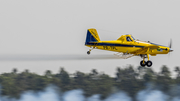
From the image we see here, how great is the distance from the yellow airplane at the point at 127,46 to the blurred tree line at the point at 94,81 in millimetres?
45234

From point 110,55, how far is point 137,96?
47.2 meters

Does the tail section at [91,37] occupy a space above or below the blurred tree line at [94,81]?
above

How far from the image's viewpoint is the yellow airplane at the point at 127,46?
5028 cm

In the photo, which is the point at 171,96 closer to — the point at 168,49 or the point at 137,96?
the point at 137,96

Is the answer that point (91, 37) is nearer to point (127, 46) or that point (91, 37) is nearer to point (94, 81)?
point (127, 46)

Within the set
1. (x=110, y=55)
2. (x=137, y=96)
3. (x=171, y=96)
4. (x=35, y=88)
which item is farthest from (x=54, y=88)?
(x=110, y=55)

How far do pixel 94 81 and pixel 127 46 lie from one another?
202ft

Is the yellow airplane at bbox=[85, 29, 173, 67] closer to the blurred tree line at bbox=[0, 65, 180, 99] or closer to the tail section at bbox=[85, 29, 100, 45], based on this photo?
the tail section at bbox=[85, 29, 100, 45]

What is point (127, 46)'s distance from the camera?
5088 centimetres

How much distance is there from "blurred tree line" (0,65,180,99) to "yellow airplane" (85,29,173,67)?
148 feet

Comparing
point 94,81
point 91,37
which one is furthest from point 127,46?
point 94,81

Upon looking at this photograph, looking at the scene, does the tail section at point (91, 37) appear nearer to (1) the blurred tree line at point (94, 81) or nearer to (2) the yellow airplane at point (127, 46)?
(2) the yellow airplane at point (127, 46)

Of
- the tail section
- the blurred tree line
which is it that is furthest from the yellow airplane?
the blurred tree line

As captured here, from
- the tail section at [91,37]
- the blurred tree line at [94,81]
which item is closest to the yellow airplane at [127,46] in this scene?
the tail section at [91,37]
